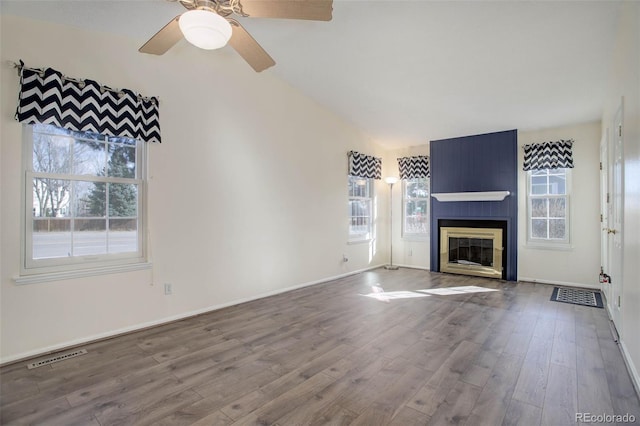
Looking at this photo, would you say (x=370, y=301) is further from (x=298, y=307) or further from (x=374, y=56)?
(x=374, y=56)

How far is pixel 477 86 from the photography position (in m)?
4.18

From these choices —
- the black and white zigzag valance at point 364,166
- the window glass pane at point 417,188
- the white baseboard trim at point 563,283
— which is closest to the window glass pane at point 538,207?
the white baseboard trim at point 563,283

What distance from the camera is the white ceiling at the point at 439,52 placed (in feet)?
9.41

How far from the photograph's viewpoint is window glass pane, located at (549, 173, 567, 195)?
5.25 m

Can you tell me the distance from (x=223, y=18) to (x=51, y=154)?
7.14 feet

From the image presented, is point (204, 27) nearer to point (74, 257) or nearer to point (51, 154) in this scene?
point (51, 154)

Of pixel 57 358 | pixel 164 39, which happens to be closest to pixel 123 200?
pixel 57 358

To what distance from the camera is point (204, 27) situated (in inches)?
74.9

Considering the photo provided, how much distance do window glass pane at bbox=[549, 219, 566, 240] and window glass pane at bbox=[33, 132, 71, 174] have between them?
21.7ft

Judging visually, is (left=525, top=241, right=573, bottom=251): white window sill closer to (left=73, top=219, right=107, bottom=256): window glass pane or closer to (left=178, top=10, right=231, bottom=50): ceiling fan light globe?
(left=178, top=10, right=231, bottom=50): ceiling fan light globe

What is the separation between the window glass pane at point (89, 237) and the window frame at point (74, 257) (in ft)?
0.17

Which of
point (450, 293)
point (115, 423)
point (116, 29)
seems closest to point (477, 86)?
point (450, 293)

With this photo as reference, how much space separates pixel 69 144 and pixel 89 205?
59 centimetres

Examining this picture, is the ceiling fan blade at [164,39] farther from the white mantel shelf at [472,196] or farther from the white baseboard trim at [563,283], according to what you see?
the white baseboard trim at [563,283]
